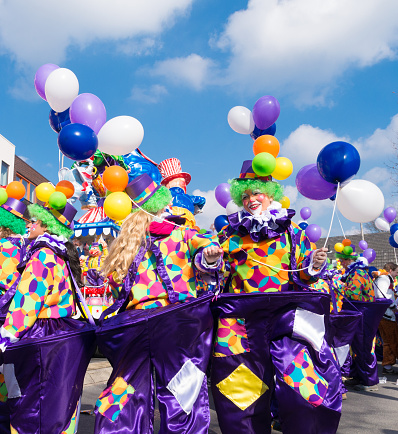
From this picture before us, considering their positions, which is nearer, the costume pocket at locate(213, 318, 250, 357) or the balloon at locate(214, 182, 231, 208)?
the costume pocket at locate(213, 318, 250, 357)

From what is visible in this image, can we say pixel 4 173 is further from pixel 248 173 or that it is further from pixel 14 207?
pixel 248 173

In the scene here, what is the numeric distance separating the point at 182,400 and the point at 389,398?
377cm

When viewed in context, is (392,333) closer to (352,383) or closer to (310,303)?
(352,383)

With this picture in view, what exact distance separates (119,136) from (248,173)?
5.05 ft

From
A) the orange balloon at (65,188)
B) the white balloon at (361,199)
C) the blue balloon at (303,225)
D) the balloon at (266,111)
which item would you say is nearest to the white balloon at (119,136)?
the orange balloon at (65,188)

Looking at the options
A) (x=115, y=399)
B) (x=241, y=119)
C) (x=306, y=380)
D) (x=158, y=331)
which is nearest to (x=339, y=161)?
(x=306, y=380)

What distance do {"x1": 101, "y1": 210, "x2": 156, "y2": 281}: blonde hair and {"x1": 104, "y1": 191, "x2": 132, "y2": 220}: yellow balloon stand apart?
3.6 inches

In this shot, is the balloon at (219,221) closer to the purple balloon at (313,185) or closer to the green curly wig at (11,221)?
the purple balloon at (313,185)

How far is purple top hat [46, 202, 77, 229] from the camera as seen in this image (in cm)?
350

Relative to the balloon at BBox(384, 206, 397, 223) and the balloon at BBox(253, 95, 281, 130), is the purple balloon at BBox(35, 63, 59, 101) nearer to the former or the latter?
the balloon at BBox(253, 95, 281, 130)

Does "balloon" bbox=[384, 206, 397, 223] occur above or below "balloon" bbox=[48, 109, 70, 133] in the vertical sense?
below

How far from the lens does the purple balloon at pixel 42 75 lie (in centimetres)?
578

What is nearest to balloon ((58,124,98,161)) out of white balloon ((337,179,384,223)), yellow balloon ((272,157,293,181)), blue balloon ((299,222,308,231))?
yellow balloon ((272,157,293,181))

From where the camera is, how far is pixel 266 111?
451 centimetres
